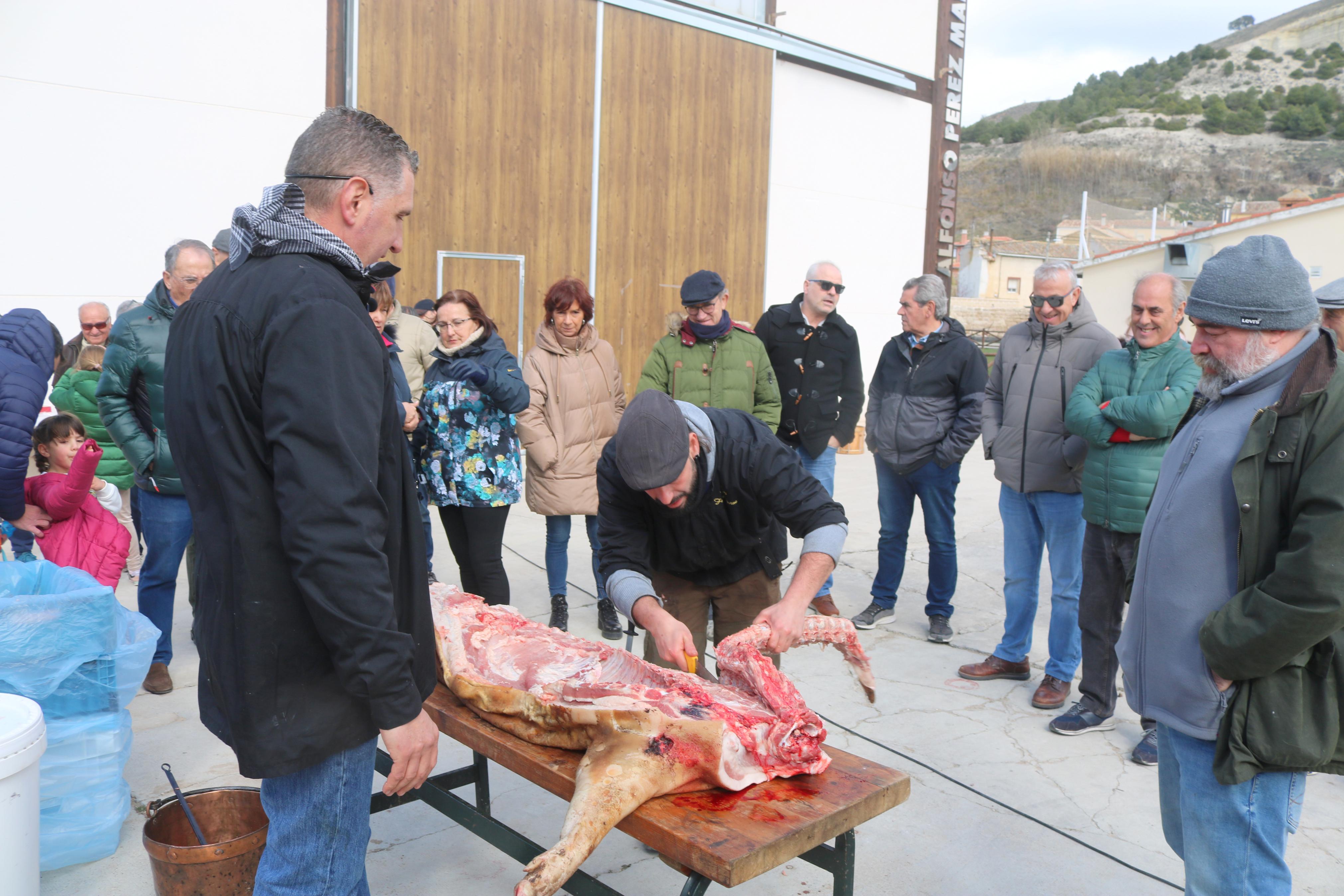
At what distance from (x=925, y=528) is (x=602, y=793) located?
3771 millimetres

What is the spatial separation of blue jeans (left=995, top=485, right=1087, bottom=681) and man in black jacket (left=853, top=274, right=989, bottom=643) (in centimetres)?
55

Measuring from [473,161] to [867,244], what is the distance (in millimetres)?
5986

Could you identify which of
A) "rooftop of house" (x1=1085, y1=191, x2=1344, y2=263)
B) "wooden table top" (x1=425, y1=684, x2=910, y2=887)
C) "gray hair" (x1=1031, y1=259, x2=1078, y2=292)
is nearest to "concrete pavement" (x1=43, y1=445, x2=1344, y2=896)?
"wooden table top" (x1=425, y1=684, x2=910, y2=887)

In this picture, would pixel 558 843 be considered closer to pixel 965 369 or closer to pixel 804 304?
pixel 965 369

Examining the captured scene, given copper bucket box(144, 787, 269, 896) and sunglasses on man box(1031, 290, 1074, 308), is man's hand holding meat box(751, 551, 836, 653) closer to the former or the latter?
copper bucket box(144, 787, 269, 896)

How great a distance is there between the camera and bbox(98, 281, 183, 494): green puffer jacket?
423 cm

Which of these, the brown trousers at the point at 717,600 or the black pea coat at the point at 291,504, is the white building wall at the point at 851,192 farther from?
the black pea coat at the point at 291,504

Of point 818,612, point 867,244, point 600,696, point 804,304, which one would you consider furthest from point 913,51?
point 600,696

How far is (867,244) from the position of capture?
13180 mm

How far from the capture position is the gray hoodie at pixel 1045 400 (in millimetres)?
4508

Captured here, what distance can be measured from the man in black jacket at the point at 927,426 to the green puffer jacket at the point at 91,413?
4519mm

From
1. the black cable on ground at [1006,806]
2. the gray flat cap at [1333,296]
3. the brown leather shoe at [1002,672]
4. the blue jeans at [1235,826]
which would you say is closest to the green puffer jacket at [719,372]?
the brown leather shoe at [1002,672]

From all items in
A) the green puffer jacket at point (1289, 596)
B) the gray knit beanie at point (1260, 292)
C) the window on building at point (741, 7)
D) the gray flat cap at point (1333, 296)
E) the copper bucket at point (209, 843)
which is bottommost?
the copper bucket at point (209, 843)

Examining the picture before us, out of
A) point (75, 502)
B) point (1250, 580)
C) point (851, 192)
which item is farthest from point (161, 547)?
point (851, 192)
